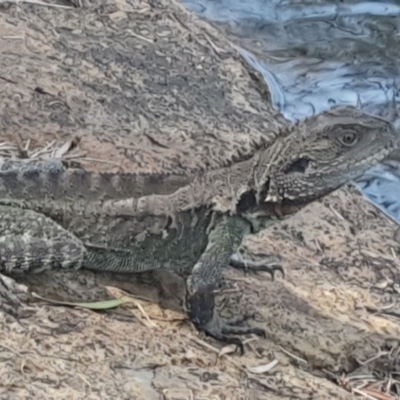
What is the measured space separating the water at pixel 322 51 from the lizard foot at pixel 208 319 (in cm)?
326

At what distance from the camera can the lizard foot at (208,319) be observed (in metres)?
4.85

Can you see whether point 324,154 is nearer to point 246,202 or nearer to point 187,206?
point 246,202

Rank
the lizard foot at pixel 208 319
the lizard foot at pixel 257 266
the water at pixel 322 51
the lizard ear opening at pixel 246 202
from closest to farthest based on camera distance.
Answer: the lizard foot at pixel 208 319 < the lizard ear opening at pixel 246 202 < the lizard foot at pixel 257 266 < the water at pixel 322 51

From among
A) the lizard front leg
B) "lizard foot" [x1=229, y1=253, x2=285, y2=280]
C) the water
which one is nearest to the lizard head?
the lizard front leg

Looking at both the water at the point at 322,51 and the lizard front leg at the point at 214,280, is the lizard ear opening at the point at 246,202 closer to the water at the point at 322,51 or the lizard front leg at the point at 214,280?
the lizard front leg at the point at 214,280

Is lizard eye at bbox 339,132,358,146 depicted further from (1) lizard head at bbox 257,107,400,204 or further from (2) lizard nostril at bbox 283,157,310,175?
(2) lizard nostril at bbox 283,157,310,175

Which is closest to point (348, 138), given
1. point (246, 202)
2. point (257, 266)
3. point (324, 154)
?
point (324, 154)

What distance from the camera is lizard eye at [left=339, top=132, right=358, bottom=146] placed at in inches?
193

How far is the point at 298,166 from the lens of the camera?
16.2ft

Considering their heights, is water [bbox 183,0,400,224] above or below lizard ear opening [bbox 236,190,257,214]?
below

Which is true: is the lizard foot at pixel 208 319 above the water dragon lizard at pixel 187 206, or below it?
below

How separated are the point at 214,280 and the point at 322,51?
520cm

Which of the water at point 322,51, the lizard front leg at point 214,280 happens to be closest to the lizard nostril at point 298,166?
the lizard front leg at point 214,280

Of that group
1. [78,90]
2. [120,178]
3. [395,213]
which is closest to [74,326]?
[120,178]
